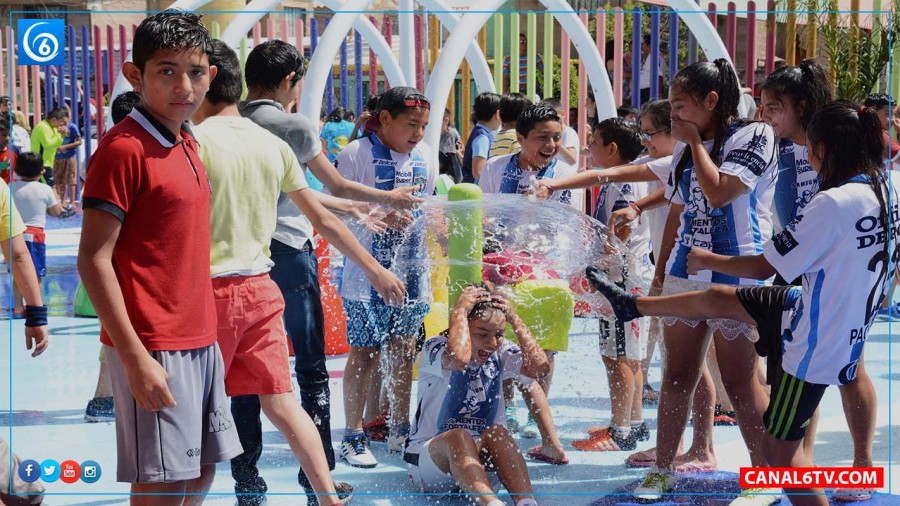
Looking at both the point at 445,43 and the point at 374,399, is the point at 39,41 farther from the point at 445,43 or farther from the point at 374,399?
the point at 445,43

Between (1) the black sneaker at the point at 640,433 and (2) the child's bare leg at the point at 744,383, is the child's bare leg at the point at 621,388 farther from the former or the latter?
(2) the child's bare leg at the point at 744,383

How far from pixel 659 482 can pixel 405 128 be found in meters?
1.95

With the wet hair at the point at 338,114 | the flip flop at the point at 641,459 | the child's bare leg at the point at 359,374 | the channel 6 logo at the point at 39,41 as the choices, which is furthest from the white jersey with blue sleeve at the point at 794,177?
the wet hair at the point at 338,114

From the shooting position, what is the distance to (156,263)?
283 cm

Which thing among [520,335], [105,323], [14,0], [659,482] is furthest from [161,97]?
[14,0]

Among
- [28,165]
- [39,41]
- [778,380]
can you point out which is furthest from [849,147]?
[28,165]

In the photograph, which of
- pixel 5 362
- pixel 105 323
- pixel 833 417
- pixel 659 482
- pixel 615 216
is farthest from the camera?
pixel 5 362

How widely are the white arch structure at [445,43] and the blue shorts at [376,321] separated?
8.43 ft

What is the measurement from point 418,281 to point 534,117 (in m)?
1.27

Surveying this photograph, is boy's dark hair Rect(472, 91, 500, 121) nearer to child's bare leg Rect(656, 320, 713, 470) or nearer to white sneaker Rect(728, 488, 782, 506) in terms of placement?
child's bare leg Rect(656, 320, 713, 470)

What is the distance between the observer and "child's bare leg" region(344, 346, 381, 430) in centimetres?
466

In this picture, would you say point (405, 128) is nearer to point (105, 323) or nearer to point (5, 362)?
point (105, 323)

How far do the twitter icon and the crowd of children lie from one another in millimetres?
671

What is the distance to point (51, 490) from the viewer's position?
167 inches
